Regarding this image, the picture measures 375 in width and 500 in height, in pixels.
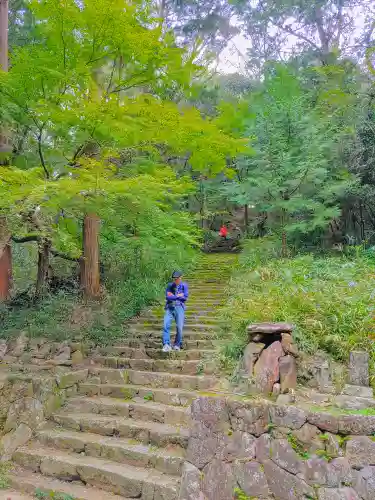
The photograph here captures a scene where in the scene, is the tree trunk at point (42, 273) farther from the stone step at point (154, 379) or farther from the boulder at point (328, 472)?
the boulder at point (328, 472)

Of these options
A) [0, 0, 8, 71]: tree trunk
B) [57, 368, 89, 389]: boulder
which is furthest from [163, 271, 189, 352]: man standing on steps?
[0, 0, 8, 71]: tree trunk

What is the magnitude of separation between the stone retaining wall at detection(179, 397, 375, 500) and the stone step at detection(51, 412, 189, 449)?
2.21 ft

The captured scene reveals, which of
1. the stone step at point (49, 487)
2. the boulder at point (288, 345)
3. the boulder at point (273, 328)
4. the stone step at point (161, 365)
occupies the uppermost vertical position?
the boulder at point (273, 328)

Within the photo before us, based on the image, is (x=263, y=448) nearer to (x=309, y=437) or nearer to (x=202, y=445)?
(x=309, y=437)

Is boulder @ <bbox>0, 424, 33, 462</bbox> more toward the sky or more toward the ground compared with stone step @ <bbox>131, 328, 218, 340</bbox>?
more toward the ground

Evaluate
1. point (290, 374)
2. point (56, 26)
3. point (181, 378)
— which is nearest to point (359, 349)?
point (290, 374)

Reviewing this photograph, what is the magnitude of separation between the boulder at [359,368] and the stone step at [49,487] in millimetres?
3104

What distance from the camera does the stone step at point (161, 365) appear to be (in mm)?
6363

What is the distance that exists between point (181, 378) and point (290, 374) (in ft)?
6.50

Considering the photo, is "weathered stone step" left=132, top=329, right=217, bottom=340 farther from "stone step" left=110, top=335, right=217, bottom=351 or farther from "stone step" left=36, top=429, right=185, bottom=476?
"stone step" left=36, top=429, right=185, bottom=476

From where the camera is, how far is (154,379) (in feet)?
21.0

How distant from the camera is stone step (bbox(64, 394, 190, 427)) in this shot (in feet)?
18.1

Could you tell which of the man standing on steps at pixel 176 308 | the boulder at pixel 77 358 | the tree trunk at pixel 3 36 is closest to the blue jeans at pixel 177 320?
the man standing on steps at pixel 176 308

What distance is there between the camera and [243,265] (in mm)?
12398
